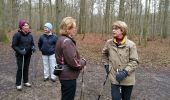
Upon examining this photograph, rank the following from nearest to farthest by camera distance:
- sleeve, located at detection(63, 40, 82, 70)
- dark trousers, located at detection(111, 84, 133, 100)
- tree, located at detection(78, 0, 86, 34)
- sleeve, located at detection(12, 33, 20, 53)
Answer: sleeve, located at detection(63, 40, 82, 70) → dark trousers, located at detection(111, 84, 133, 100) → sleeve, located at detection(12, 33, 20, 53) → tree, located at detection(78, 0, 86, 34)

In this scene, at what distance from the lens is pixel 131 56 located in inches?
193

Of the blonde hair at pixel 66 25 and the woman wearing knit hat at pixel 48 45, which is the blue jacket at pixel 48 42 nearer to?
the woman wearing knit hat at pixel 48 45

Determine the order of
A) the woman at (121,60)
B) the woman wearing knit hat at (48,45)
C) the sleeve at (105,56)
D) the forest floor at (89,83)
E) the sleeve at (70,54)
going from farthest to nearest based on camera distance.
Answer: the woman wearing knit hat at (48,45)
the forest floor at (89,83)
the sleeve at (105,56)
the woman at (121,60)
the sleeve at (70,54)

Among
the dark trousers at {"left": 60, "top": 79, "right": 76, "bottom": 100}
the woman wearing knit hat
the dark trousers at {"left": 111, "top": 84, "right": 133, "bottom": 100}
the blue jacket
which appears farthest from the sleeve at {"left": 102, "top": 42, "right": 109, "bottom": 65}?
the blue jacket

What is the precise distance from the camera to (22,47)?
7207 mm

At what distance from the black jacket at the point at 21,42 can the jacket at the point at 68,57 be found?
2.88 meters

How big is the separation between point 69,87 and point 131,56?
125 cm

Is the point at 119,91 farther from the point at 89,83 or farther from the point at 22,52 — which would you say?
the point at 89,83

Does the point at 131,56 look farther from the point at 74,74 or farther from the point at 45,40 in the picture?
the point at 45,40

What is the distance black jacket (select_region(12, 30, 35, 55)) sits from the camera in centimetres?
708

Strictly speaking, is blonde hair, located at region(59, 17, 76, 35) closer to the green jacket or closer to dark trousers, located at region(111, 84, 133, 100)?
the green jacket

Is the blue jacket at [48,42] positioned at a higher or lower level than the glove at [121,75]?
higher

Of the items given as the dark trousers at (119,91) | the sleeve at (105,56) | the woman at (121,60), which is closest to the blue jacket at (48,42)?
the sleeve at (105,56)

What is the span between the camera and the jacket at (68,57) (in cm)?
436
